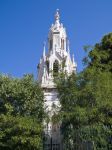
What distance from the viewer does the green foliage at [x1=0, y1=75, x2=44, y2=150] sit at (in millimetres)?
27000

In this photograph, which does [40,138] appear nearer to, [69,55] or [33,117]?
[33,117]

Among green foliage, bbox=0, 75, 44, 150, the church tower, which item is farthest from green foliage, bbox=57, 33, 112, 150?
the church tower

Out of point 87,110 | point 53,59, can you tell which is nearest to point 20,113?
point 87,110

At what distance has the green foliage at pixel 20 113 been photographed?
27.0 metres

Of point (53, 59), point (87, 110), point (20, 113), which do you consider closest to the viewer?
point (87, 110)

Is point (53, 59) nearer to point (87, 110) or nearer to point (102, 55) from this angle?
point (102, 55)

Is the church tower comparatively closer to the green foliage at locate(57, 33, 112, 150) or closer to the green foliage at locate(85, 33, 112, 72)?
the green foliage at locate(85, 33, 112, 72)

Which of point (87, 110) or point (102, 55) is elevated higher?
point (102, 55)

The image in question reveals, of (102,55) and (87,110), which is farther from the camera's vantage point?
(102,55)

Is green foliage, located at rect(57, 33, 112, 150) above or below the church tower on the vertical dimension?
below

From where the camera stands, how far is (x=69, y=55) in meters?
48.8

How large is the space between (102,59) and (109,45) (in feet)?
5.29

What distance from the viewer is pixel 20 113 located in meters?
29.5

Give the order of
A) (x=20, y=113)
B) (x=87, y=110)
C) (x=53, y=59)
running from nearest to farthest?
(x=87, y=110) → (x=20, y=113) → (x=53, y=59)
